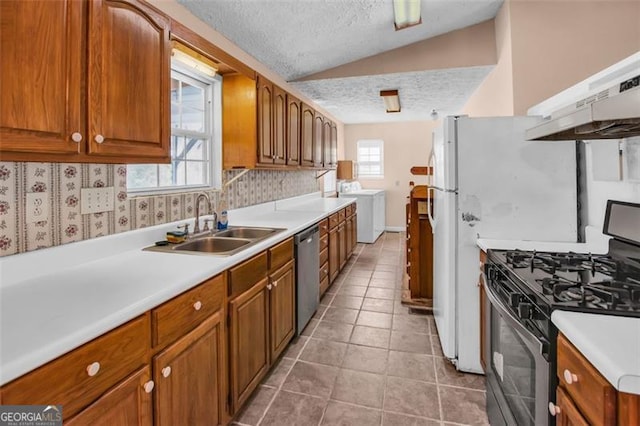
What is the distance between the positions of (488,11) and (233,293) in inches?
138

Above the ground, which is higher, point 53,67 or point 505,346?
point 53,67

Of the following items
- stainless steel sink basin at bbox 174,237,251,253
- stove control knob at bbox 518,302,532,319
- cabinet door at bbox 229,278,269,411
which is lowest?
cabinet door at bbox 229,278,269,411

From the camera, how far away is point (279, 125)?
299 centimetres

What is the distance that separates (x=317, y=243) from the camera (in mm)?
2961

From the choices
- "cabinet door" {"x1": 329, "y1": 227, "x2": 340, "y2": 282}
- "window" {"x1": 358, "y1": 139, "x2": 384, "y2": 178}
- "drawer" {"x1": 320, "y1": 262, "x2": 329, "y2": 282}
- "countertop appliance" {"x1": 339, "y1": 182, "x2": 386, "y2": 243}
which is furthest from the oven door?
"window" {"x1": 358, "y1": 139, "x2": 384, "y2": 178}

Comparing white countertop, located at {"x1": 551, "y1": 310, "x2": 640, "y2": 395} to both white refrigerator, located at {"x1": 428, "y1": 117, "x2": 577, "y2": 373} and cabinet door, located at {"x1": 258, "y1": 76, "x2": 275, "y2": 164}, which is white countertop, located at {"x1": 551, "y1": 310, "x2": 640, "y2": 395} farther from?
cabinet door, located at {"x1": 258, "y1": 76, "x2": 275, "y2": 164}

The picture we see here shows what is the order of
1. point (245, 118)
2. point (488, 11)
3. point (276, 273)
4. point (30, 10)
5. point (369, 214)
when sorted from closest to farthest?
point (30, 10), point (276, 273), point (245, 118), point (488, 11), point (369, 214)

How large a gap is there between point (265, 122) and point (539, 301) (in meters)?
2.24

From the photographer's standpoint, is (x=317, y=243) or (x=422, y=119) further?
(x=422, y=119)

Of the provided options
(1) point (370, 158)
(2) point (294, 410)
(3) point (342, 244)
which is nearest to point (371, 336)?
(2) point (294, 410)

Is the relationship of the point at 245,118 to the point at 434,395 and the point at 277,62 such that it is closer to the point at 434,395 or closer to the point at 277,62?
the point at 277,62

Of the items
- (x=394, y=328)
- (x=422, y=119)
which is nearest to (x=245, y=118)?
(x=394, y=328)

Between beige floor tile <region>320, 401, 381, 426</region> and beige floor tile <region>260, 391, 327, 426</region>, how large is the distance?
45 millimetres

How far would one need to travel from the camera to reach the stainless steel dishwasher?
253cm
